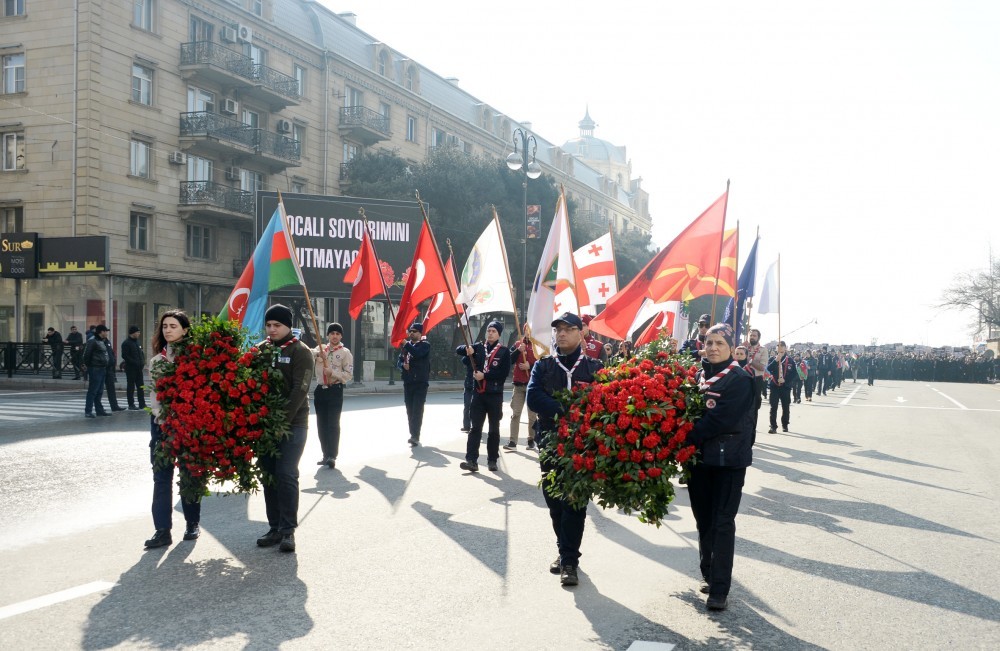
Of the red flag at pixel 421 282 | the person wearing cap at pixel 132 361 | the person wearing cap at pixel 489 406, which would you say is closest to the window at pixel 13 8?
the person wearing cap at pixel 132 361

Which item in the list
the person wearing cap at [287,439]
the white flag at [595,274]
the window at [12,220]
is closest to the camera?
the person wearing cap at [287,439]

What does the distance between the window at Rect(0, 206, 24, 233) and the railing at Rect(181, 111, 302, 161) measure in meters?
6.48

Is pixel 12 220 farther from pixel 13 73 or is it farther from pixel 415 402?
pixel 415 402

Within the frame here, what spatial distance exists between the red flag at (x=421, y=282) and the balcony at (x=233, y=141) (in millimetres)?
25006

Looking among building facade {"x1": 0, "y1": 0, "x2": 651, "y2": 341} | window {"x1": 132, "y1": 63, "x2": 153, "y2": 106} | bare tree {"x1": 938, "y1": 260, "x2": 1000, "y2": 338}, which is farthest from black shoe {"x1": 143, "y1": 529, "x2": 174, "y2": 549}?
bare tree {"x1": 938, "y1": 260, "x2": 1000, "y2": 338}

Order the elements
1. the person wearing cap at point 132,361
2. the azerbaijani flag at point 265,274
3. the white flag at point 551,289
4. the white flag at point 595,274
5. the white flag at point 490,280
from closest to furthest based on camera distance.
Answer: the azerbaijani flag at point 265,274, the white flag at point 551,289, the white flag at point 490,280, the white flag at point 595,274, the person wearing cap at point 132,361

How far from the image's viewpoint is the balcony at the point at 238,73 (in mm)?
33750

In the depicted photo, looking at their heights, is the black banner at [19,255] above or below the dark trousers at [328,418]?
above

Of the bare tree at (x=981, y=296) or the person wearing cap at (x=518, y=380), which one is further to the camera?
the bare tree at (x=981, y=296)

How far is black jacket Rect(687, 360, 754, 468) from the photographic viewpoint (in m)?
5.22

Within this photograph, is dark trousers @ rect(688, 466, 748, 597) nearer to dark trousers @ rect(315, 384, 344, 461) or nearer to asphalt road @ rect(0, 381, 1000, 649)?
asphalt road @ rect(0, 381, 1000, 649)

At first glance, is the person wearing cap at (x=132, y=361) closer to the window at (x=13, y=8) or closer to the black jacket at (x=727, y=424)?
the black jacket at (x=727, y=424)

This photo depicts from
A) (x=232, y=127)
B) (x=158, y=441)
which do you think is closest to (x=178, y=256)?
(x=232, y=127)

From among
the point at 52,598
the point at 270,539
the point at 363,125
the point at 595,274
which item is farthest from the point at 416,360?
the point at 363,125
